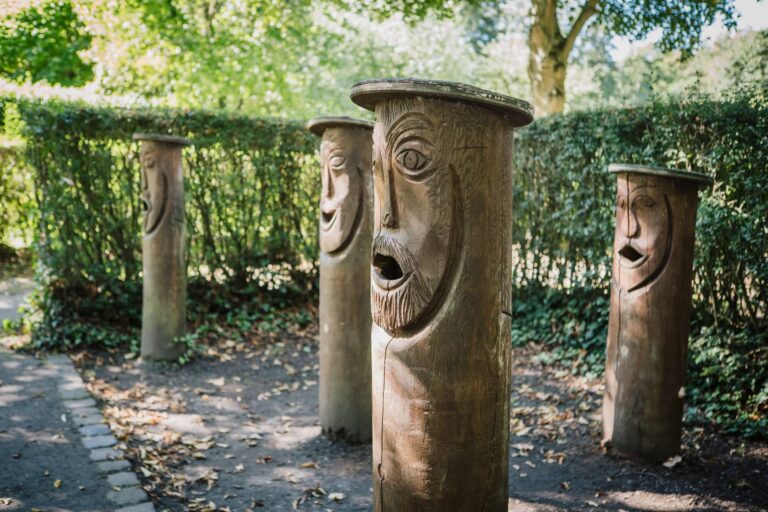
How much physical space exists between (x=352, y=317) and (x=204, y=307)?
3.99 meters

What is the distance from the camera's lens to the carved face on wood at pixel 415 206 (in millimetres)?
2359

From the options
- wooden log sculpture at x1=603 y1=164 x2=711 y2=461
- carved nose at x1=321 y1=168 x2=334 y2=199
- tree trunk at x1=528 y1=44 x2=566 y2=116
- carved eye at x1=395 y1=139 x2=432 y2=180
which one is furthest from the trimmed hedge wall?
tree trunk at x1=528 y1=44 x2=566 y2=116

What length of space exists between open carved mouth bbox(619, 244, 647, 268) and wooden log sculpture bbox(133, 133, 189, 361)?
14.5 feet

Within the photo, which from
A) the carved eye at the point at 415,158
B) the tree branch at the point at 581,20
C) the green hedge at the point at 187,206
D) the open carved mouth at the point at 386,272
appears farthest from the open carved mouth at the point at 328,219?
the tree branch at the point at 581,20

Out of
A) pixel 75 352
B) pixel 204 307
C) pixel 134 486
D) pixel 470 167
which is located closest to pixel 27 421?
pixel 134 486

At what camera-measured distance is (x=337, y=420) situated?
183 inches

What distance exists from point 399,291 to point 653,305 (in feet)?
Answer: 8.14

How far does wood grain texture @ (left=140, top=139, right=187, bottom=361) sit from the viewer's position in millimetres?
6352

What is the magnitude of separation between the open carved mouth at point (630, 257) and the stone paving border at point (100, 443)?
11.2 ft

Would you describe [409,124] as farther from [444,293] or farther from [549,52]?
[549,52]

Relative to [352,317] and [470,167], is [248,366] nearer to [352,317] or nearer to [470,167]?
[352,317]

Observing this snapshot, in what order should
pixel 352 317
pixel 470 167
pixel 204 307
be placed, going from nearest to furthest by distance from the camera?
1. pixel 470 167
2. pixel 352 317
3. pixel 204 307

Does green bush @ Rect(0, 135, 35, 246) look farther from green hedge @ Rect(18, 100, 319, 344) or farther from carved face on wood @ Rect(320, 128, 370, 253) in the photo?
carved face on wood @ Rect(320, 128, 370, 253)

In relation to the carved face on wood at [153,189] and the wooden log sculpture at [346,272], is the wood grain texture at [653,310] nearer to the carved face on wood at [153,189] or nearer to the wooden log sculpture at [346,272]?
the wooden log sculpture at [346,272]
